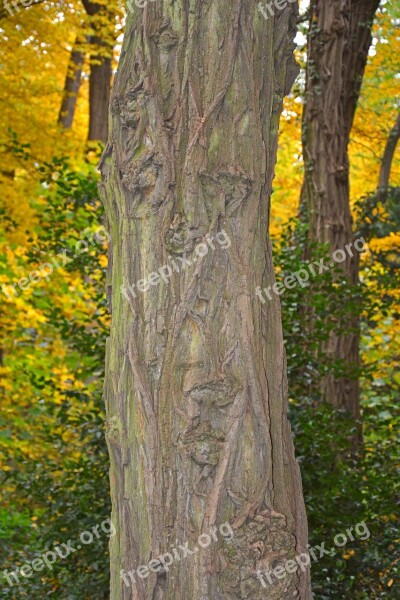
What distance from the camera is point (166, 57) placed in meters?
3.39

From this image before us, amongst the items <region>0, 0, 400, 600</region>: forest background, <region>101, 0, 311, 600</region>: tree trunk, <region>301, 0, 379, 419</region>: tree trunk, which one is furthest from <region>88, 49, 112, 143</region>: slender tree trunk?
<region>101, 0, 311, 600</region>: tree trunk

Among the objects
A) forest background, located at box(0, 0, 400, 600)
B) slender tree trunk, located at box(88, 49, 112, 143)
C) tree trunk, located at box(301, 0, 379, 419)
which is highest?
slender tree trunk, located at box(88, 49, 112, 143)

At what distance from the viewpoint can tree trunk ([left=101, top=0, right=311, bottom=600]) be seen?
318cm

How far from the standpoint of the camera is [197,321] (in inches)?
127

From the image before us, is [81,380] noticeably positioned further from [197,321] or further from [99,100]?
[99,100]

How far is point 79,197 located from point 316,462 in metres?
2.60

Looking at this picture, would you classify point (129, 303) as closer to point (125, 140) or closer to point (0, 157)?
point (125, 140)

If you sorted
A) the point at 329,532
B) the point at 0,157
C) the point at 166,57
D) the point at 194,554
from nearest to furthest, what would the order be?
1. the point at 194,554
2. the point at 166,57
3. the point at 329,532
4. the point at 0,157

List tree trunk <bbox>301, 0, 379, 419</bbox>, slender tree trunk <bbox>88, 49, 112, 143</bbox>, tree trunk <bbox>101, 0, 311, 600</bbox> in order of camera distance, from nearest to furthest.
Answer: tree trunk <bbox>101, 0, 311, 600</bbox>
tree trunk <bbox>301, 0, 379, 419</bbox>
slender tree trunk <bbox>88, 49, 112, 143</bbox>

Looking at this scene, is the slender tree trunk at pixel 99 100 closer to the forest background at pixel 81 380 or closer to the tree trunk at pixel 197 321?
the forest background at pixel 81 380

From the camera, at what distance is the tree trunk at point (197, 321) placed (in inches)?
125

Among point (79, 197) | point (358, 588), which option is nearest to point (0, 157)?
point (79, 197)

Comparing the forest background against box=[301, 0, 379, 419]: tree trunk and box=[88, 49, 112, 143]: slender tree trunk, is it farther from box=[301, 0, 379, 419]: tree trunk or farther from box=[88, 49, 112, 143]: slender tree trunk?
box=[88, 49, 112, 143]: slender tree trunk

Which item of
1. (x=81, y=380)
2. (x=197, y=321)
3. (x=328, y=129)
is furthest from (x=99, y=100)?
(x=197, y=321)
